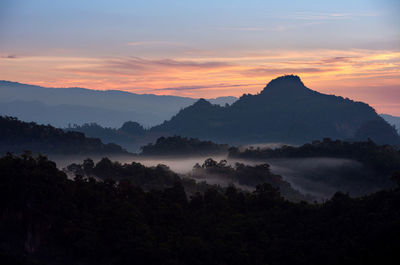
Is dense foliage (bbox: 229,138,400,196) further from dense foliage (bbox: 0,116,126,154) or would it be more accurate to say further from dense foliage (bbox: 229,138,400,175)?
dense foliage (bbox: 0,116,126,154)

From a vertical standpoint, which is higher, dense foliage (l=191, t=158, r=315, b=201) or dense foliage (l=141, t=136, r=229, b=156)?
dense foliage (l=141, t=136, r=229, b=156)

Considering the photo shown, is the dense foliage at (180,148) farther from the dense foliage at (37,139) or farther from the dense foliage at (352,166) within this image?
the dense foliage at (37,139)

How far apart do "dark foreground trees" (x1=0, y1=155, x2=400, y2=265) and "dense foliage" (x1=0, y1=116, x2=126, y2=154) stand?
65.8 m

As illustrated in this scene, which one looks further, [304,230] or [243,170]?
[243,170]

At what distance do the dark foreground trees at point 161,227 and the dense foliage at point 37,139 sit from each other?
65834 mm

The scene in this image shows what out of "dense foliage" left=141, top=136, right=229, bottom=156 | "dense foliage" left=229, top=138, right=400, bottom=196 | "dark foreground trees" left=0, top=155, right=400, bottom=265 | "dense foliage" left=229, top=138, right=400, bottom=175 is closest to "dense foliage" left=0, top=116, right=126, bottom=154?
"dense foliage" left=141, top=136, right=229, bottom=156

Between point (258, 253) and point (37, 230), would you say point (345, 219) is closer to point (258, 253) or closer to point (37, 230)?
point (258, 253)

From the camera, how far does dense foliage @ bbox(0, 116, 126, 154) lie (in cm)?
9631

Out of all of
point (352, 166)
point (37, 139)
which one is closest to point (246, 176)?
point (352, 166)

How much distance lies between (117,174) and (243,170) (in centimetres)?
2744

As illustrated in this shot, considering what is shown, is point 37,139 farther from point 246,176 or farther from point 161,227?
point 161,227

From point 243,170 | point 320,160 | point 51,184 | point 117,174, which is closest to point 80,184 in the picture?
point 51,184

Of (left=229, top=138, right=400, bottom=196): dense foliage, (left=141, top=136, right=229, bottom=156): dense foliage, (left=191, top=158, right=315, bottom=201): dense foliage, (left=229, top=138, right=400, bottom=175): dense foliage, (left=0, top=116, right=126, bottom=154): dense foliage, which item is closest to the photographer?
(left=191, top=158, right=315, bottom=201): dense foliage

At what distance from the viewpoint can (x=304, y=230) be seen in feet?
99.6
